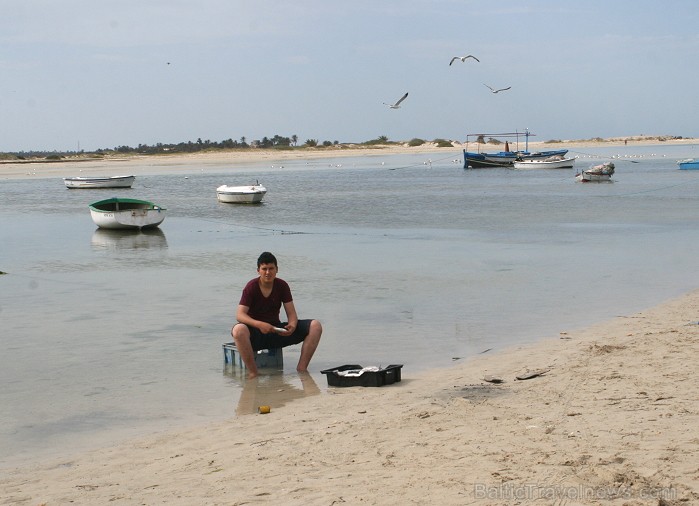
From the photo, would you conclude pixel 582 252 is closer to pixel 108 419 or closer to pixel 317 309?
pixel 317 309

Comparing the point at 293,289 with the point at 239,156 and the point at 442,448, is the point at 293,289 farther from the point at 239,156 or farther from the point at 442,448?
the point at 239,156

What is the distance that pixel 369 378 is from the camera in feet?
26.2

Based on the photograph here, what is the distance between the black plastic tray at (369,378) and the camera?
7949 mm

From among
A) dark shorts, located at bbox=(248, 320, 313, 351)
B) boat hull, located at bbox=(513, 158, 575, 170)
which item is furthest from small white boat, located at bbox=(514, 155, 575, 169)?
dark shorts, located at bbox=(248, 320, 313, 351)

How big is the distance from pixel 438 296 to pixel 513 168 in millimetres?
65580

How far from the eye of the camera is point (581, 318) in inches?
442

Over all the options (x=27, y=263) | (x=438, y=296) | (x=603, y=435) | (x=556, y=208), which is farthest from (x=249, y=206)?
(x=603, y=435)

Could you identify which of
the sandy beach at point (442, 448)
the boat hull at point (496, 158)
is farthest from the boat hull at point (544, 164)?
the sandy beach at point (442, 448)

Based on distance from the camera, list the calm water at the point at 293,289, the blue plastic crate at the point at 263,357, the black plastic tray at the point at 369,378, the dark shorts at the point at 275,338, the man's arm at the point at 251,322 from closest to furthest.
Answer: the black plastic tray at the point at 369,378 → the calm water at the point at 293,289 → the man's arm at the point at 251,322 → the dark shorts at the point at 275,338 → the blue plastic crate at the point at 263,357

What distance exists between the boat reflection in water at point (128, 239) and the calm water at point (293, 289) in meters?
0.08

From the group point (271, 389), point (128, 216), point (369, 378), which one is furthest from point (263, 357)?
point (128, 216)

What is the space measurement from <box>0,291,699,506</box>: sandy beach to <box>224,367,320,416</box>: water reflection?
0.21m

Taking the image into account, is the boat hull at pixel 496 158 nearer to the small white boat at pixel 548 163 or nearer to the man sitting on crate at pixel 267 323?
the small white boat at pixel 548 163

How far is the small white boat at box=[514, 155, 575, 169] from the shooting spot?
73.4 m
